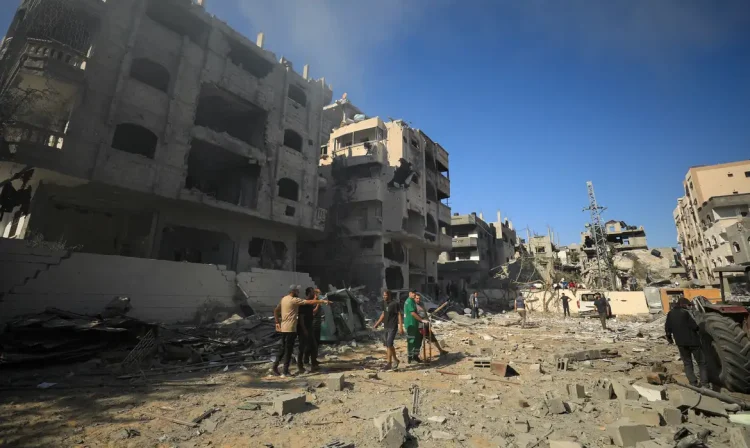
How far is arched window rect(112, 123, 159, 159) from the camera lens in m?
16.4

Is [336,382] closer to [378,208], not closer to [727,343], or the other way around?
[727,343]

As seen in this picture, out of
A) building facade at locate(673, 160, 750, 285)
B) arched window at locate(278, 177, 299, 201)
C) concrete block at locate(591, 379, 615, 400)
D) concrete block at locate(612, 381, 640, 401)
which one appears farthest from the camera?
building facade at locate(673, 160, 750, 285)

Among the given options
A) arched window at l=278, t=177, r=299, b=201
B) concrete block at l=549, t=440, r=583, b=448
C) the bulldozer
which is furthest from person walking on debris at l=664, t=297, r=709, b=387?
arched window at l=278, t=177, r=299, b=201

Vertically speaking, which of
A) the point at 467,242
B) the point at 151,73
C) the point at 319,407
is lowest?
the point at 319,407

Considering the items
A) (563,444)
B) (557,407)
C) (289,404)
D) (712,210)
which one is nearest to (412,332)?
(557,407)

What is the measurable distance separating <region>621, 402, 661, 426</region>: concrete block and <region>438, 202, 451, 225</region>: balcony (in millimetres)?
28668

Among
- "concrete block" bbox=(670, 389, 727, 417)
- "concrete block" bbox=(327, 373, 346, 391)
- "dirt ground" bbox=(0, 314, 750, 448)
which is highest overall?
"concrete block" bbox=(670, 389, 727, 417)

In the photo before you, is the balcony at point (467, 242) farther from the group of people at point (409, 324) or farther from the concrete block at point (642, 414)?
the concrete block at point (642, 414)

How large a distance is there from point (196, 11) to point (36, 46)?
23.6 ft

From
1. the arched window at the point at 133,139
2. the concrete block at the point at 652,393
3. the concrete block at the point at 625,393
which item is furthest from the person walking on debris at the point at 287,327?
the arched window at the point at 133,139

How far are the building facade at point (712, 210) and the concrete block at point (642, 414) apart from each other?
3504 cm

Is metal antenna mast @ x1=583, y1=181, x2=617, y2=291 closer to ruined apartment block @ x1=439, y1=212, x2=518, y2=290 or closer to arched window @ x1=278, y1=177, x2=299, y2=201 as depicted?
ruined apartment block @ x1=439, y1=212, x2=518, y2=290

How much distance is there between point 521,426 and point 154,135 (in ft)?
58.5

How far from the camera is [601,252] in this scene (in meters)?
39.7
